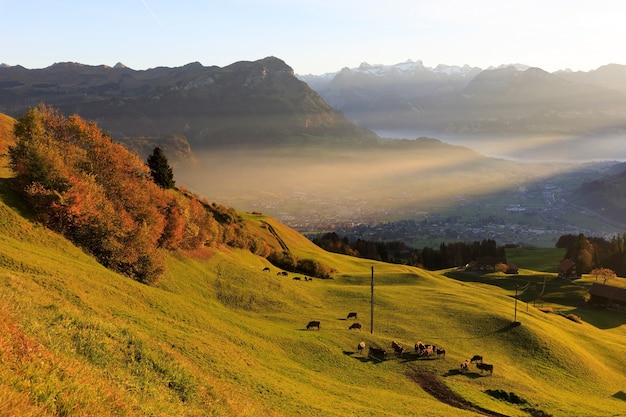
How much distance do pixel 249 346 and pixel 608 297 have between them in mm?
116700

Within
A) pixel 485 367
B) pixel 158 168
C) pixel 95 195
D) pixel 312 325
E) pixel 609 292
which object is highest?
pixel 158 168

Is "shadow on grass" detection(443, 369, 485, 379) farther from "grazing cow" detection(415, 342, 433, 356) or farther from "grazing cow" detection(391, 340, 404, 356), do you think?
"grazing cow" detection(391, 340, 404, 356)

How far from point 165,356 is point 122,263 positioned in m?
30.2

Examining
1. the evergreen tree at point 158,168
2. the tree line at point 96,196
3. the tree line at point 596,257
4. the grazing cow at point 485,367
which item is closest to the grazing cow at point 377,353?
the grazing cow at point 485,367

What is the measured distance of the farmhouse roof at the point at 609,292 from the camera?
106 m

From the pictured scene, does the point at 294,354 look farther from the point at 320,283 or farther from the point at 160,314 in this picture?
the point at 320,283

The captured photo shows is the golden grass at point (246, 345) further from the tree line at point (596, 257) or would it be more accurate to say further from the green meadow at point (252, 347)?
the tree line at point (596, 257)

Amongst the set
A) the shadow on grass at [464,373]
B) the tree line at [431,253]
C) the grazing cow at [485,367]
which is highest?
the grazing cow at [485,367]

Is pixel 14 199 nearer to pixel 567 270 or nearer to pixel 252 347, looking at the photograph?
pixel 252 347

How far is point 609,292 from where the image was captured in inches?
4294

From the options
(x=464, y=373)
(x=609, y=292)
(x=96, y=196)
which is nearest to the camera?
(x=464, y=373)

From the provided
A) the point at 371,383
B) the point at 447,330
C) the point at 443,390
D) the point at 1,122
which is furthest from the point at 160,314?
the point at 1,122

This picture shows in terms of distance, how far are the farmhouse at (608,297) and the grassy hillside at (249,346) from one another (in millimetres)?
39497

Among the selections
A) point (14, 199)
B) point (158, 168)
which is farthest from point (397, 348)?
point (158, 168)
